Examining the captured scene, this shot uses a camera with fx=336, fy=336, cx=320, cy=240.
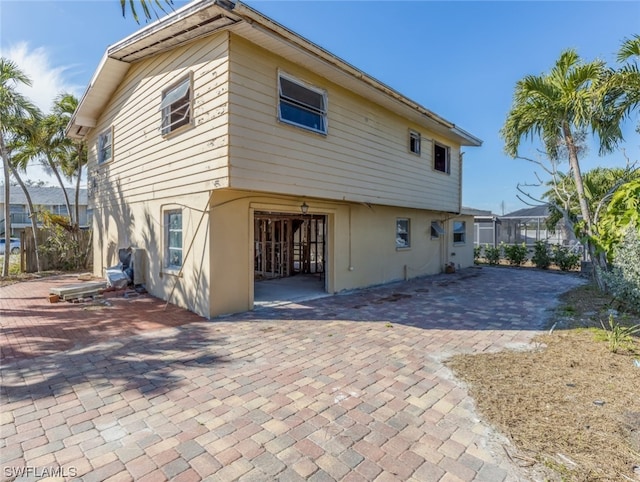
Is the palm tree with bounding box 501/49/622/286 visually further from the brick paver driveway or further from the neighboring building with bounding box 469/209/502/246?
the neighboring building with bounding box 469/209/502/246

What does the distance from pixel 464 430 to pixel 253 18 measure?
6423 mm

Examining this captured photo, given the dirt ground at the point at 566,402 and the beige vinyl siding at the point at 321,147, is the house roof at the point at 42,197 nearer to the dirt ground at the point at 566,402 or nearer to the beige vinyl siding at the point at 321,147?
the beige vinyl siding at the point at 321,147

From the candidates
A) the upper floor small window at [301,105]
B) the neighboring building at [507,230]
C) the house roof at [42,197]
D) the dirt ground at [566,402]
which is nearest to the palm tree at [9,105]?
the upper floor small window at [301,105]

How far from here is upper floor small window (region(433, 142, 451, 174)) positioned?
1293cm

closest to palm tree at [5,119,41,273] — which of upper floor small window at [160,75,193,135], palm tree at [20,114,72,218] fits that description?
palm tree at [20,114,72,218]

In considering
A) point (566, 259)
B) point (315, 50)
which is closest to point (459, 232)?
point (566, 259)

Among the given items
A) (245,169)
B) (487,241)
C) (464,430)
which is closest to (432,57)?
(245,169)

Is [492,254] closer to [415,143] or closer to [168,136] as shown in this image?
[415,143]

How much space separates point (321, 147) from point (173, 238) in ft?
13.5

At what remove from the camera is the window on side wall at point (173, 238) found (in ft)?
25.6

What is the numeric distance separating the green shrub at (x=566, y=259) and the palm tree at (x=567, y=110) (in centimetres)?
734

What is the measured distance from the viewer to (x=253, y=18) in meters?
5.59

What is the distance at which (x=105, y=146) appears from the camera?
11359mm

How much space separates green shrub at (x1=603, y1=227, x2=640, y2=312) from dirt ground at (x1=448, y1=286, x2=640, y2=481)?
1196 millimetres
